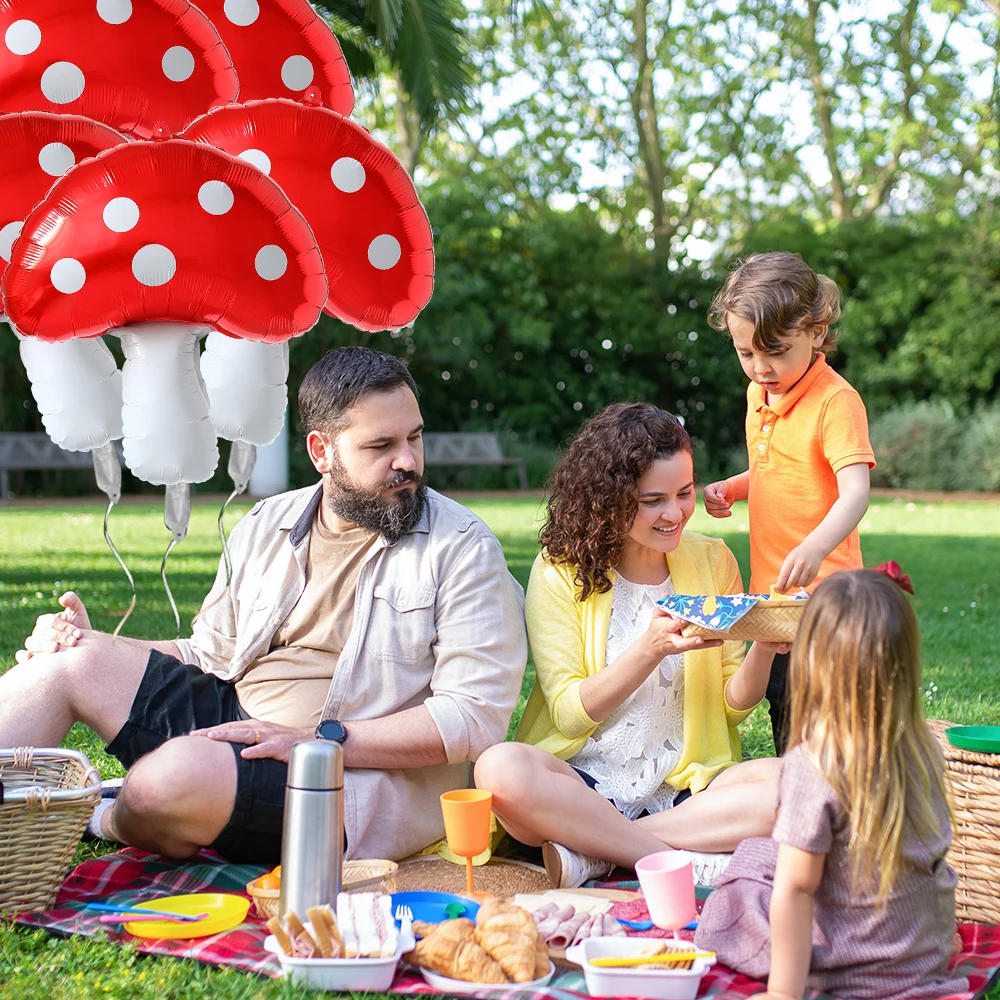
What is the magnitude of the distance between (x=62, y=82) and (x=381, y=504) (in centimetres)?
125

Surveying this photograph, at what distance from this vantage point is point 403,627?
3.03m

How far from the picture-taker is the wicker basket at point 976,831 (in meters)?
2.76

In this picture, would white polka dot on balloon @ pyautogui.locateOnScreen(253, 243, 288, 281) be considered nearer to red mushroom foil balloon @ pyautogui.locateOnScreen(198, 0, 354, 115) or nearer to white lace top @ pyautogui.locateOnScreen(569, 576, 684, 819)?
red mushroom foil balloon @ pyautogui.locateOnScreen(198, 0, 354, 115)

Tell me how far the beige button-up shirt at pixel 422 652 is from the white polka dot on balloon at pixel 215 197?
973mm

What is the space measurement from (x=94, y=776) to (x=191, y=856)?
0.44m

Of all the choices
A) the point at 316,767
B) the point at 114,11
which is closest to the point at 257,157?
the point at 114,11

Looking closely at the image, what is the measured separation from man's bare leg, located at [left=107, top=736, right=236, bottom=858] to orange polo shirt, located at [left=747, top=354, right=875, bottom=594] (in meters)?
1.53

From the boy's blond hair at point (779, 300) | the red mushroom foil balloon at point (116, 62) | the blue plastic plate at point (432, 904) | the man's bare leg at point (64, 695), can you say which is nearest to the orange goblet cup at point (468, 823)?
the blue plastic plate at point (432, 904)

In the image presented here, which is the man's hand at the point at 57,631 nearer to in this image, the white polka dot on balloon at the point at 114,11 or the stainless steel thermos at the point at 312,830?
the stainless steel thermos at the point at 312,830

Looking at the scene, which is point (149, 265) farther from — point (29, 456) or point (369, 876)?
point (29, 456)

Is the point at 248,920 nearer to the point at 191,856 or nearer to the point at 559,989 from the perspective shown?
the point at 191,856

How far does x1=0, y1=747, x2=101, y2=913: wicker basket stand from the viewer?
2643 mm

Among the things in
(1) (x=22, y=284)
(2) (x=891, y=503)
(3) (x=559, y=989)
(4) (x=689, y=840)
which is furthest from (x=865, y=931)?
(2) (x=891, y=503)

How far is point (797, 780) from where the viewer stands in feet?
7.12
